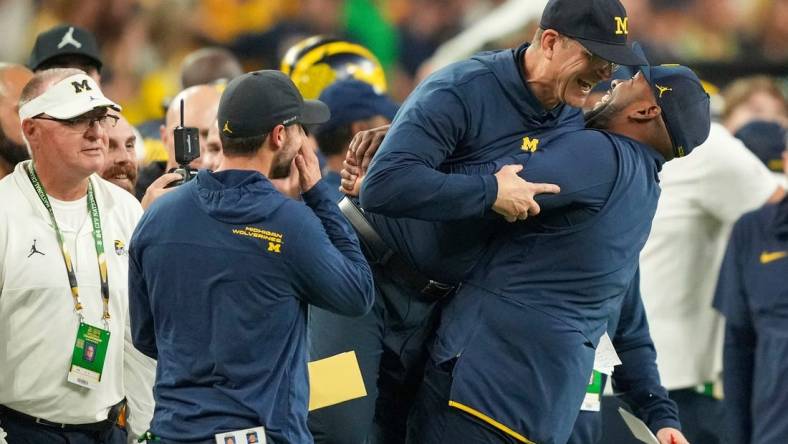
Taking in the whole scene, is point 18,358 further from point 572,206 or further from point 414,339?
point 572,206

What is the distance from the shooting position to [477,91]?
11.2 ft

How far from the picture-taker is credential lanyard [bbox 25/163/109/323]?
3.69 m

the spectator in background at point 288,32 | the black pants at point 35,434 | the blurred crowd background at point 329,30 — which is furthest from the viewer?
the spectator in background at point 288,32

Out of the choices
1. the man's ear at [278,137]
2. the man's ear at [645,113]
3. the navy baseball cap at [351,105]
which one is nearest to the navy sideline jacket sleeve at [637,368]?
the man's ear at [645,113]

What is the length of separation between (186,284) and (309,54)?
10.6 ft

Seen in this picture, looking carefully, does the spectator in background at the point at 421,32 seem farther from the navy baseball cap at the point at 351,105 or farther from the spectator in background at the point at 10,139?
the spectator in background at the point at 10,139

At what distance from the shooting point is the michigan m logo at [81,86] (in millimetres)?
3824

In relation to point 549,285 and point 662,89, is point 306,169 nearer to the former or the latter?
point 549,285

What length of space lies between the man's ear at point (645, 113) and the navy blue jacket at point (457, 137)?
0.17m

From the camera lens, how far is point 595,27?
3.38 meters

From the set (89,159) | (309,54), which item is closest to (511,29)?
(309,54)

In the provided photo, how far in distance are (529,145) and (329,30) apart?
551 cm

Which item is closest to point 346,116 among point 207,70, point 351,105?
point 351,105

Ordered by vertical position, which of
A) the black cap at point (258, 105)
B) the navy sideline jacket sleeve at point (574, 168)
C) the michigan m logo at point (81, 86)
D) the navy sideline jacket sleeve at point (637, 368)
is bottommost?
the navy sideline jacket sleeve at point (637, 368)
